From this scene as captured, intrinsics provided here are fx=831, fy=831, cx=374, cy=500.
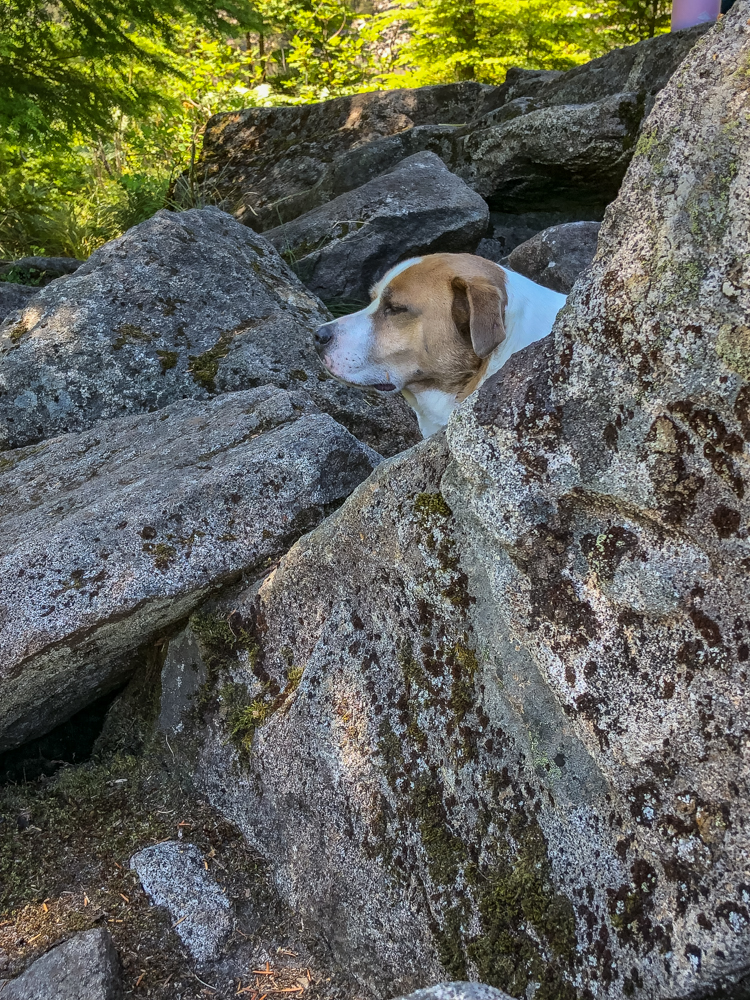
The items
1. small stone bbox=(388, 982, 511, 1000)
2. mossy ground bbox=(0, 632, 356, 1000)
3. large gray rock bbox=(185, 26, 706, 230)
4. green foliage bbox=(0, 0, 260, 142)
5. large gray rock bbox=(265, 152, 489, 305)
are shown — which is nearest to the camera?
small stone bbox=(388, 982, 511, 1000)

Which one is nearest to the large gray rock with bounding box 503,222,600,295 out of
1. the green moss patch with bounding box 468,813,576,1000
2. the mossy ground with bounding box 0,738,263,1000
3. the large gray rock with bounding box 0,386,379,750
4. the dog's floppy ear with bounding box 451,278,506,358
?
the dog's floppy ear with bounding box 451,278,506,358

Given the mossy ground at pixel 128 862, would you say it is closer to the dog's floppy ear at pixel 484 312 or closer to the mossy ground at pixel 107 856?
the mossy ground at pixel 107 856

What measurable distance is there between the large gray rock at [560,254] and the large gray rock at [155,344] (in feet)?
5.63

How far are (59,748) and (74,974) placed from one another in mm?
1434

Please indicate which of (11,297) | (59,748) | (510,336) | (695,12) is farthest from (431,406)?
(695,12)

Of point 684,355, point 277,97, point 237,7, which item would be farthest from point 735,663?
point 277,97

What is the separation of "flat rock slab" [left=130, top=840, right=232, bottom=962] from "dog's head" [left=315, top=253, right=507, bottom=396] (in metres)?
2.60

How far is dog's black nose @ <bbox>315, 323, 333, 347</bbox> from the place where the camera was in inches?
183

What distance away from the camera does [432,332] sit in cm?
447

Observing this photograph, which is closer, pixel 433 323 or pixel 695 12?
pixel 433 323

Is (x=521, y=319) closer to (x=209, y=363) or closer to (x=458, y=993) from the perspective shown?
(x=209, y=363)

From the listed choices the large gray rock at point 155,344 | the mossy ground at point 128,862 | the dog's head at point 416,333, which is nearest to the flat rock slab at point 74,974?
the mossy ground at point 128,862

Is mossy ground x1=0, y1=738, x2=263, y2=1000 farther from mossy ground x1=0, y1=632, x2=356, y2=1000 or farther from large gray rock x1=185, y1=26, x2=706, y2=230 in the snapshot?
large gray rock x1=185, y1=26, x2=706, y2=230

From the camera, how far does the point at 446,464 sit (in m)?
2.68
